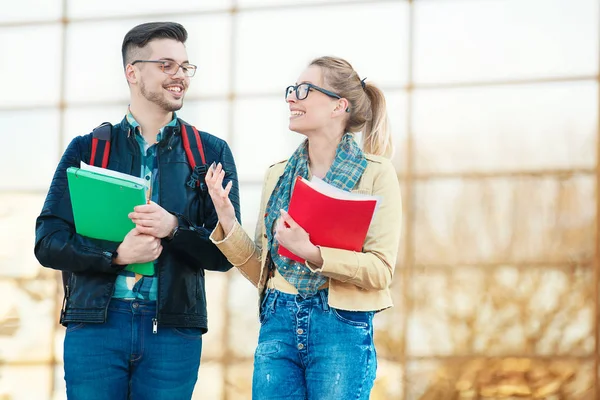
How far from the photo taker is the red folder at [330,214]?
7.27 ft

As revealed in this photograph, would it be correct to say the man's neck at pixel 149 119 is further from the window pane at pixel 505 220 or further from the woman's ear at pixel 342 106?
the window pane at pixel 505 220

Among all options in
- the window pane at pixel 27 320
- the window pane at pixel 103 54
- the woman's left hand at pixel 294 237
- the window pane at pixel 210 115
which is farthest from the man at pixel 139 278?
the window pane at pixel 27 320

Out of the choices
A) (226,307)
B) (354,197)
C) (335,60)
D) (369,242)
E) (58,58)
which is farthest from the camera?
(58,58)

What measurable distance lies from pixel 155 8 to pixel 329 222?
2.97m

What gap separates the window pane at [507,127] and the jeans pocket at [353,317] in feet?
7.30

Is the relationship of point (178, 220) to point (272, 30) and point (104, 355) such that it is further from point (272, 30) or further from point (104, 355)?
point (272, 30)

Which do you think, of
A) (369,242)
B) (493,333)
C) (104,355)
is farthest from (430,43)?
(104,355)

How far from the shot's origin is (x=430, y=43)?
14.7 ft

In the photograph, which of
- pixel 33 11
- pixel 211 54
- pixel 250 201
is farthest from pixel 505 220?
pixel 33 11

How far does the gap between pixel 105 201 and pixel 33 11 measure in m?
2.96

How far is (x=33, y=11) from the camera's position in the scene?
5012 millimetres

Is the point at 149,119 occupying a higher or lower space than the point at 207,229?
higher

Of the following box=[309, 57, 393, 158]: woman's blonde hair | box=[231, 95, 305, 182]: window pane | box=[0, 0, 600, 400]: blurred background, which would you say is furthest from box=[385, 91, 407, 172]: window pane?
box=[309, 57, 393, 158]: woman's blonde hair

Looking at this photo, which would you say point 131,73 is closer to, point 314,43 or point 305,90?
point 305,90
